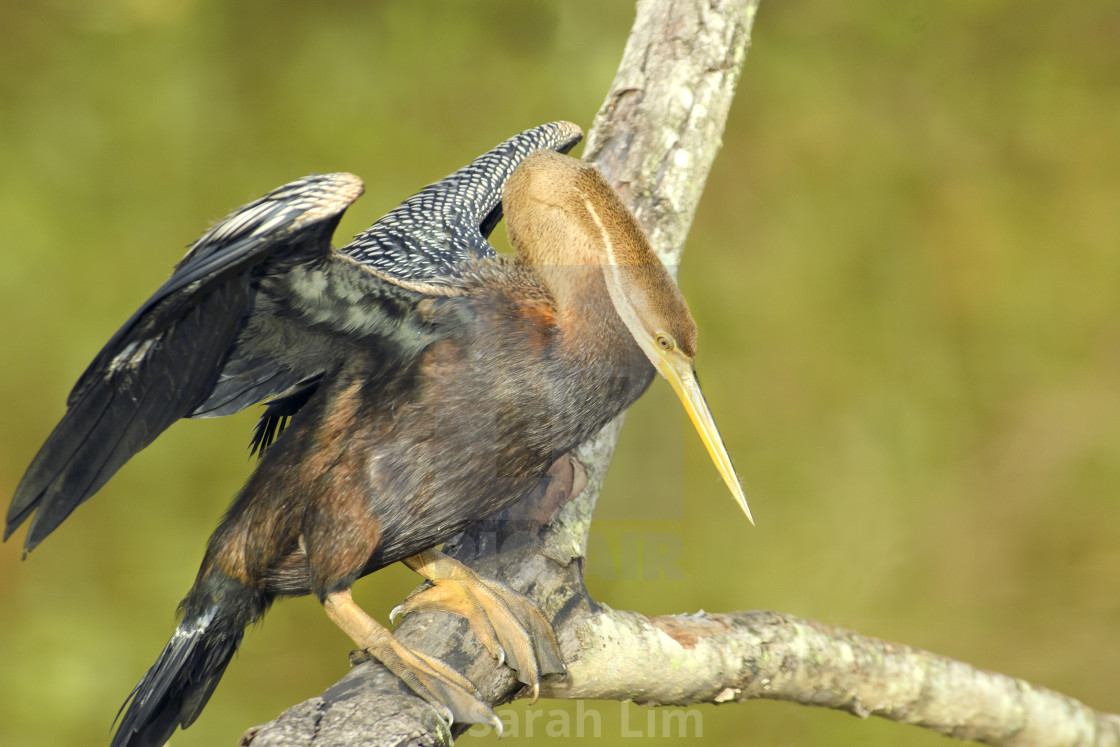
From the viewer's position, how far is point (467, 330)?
151 cm

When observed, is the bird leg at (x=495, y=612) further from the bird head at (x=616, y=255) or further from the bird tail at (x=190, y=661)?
the bird head at (x=616, y=255)

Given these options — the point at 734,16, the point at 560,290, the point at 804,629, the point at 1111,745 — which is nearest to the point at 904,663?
the point at 804,629

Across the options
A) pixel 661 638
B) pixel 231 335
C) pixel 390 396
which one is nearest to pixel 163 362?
pixel 231 335

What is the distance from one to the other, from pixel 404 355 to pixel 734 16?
55.8 inches

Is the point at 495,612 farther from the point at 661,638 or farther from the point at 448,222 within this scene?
the point at 448,222

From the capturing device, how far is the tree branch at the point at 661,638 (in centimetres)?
152

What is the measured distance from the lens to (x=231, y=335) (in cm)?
137

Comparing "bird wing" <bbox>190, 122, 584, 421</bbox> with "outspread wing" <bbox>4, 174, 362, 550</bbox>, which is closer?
"outspread wing" <bbox>4, 174, 362, 550</bbox>

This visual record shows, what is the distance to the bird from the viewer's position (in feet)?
4.45

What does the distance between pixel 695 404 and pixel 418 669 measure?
615 mm

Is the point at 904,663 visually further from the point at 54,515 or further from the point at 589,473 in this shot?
the point at 54,515

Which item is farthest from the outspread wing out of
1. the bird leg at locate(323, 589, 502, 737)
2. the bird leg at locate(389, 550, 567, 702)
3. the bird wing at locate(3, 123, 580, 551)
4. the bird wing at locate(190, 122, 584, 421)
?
the bird leg at locate(389, 550, 567, 702)

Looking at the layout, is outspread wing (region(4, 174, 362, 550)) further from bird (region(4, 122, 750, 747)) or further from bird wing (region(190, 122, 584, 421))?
bird wing (region(190, 122, 584, 421))

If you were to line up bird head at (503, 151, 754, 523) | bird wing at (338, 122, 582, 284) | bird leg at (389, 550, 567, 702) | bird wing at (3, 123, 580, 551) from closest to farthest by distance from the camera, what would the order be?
bird wing at (3, 123, 580, 551) → bird head at (503, 151, 754, 523) → bird leg at (389, 550, 567, 702) → bird wing at (338, 122, 582, 284)
